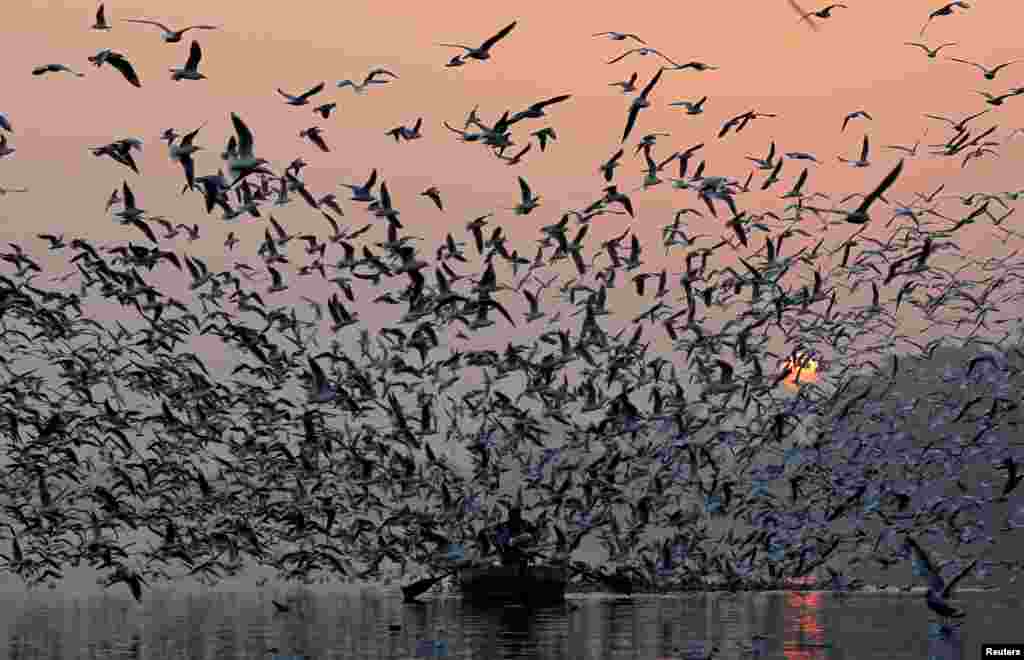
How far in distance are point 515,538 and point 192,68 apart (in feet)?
240

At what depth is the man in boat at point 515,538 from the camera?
107 meters

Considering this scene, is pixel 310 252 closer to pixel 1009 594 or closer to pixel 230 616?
pixel 230 616

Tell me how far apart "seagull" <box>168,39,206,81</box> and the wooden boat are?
74350 millimetres

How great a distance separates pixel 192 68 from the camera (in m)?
38.8

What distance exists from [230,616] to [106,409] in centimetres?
4185

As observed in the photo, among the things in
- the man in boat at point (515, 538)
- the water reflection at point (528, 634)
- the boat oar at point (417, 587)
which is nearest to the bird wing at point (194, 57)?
the water reflection at point (528, 634)

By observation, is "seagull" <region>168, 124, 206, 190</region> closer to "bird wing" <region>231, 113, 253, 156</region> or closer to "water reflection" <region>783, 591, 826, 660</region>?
"bird wing" <region>231, 113, 253, 156</region>

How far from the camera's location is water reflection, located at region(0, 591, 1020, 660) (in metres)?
57.2

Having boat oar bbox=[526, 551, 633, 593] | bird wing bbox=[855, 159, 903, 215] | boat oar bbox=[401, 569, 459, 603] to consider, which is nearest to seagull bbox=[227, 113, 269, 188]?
bird wing bbox=[855, 159, 903, 215]

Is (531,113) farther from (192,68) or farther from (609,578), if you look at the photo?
(609,578)

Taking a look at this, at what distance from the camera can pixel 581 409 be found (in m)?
63.1

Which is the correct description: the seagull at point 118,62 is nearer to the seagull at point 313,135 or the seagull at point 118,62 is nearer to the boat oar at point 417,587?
the seagull at point 313,135

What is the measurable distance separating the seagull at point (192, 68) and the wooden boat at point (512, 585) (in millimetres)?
74350

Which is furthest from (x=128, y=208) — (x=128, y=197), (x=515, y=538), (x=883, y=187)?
(x=515, y=538)
